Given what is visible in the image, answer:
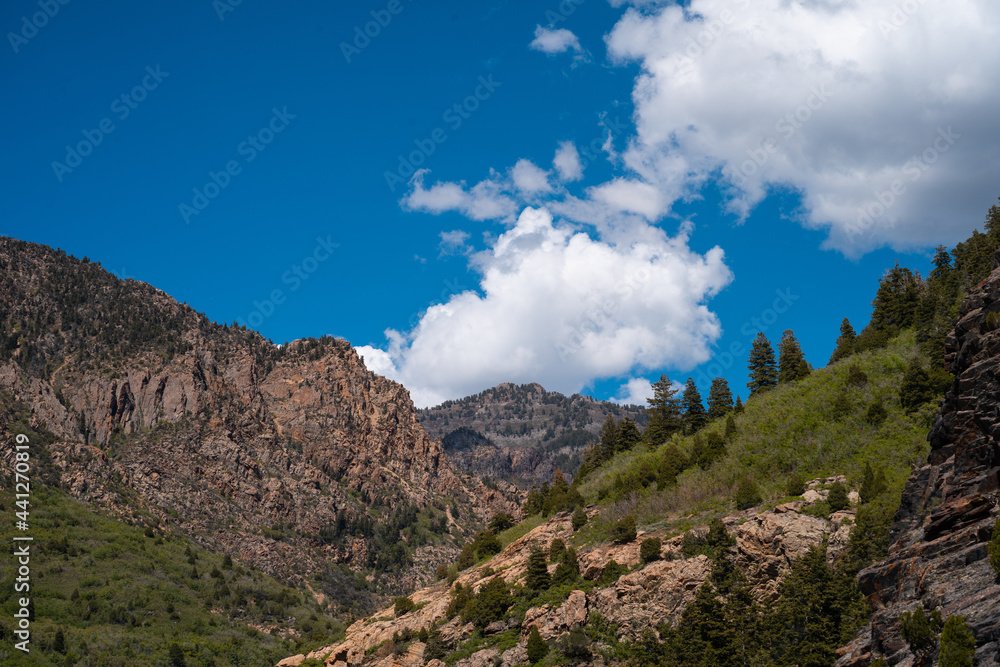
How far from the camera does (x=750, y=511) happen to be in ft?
130

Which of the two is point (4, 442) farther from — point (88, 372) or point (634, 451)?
point (634, 451)

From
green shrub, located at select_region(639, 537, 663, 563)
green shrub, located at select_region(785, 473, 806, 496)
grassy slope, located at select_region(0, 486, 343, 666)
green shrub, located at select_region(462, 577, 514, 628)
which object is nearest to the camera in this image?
green shrub, located at select_region(785, 473, 806, 496)

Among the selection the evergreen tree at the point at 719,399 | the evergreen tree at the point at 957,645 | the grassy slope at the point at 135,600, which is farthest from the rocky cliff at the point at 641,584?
the grassy slope at the point at 135,600

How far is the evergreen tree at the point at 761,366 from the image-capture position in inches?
2881

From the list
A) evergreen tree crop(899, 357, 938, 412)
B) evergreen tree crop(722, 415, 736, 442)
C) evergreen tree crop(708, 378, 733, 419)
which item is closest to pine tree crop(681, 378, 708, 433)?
evergreen tree crop(708, 378, 733, 419)

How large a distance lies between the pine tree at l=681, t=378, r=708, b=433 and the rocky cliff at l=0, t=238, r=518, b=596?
367 feet

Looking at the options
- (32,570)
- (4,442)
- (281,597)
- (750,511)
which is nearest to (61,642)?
(32,570)

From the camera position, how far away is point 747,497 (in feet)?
131

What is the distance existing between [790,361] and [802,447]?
1060 inches

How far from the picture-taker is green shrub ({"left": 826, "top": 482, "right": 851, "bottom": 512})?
3562cm

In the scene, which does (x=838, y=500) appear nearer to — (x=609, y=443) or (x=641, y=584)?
(x=641, y=584)

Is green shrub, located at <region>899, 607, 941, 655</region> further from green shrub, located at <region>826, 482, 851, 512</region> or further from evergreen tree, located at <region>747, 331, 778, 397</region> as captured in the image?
evergreen tree, located at <region>747, 331, 778, 397</region>

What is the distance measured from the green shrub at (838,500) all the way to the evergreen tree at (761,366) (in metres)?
37.7

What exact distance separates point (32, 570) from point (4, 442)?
1440 inches
